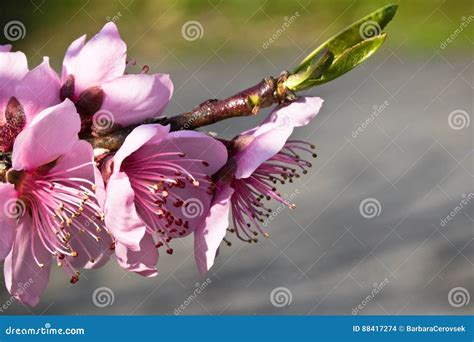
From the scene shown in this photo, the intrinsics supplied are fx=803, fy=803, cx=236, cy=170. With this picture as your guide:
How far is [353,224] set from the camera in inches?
82.3

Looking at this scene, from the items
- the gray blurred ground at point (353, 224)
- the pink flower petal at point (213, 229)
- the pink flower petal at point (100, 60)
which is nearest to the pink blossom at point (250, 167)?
the pink flower petal at point (213, 229)

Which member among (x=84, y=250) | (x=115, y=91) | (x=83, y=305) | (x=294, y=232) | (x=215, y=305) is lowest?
(x=83, y=305)

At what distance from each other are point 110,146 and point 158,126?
5 cm

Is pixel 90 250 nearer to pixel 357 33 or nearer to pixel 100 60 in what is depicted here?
pixel 100 60

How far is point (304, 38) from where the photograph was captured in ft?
10.0

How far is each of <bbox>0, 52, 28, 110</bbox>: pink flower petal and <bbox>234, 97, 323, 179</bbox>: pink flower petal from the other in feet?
0.53

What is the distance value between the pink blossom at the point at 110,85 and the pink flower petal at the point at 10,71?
0.11 ft

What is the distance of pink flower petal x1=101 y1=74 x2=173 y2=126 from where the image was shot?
0.54 m

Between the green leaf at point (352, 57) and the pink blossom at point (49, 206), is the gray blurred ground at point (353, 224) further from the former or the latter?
the green leaf at point (352, 57)

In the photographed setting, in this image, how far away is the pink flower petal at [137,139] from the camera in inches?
20.4

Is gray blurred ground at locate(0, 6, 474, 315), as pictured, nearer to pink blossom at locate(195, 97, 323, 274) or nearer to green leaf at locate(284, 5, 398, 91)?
pink blossom at locate(195, 97, 323, 274)

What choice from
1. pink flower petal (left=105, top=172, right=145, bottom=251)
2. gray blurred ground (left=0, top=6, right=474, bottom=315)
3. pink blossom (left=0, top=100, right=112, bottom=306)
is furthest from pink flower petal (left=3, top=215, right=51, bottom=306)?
gray blurred ground (left=0, top=6, right=474, bottom=315)

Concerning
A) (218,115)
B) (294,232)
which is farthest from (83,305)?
(218,115)

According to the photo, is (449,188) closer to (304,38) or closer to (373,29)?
(304,38)
